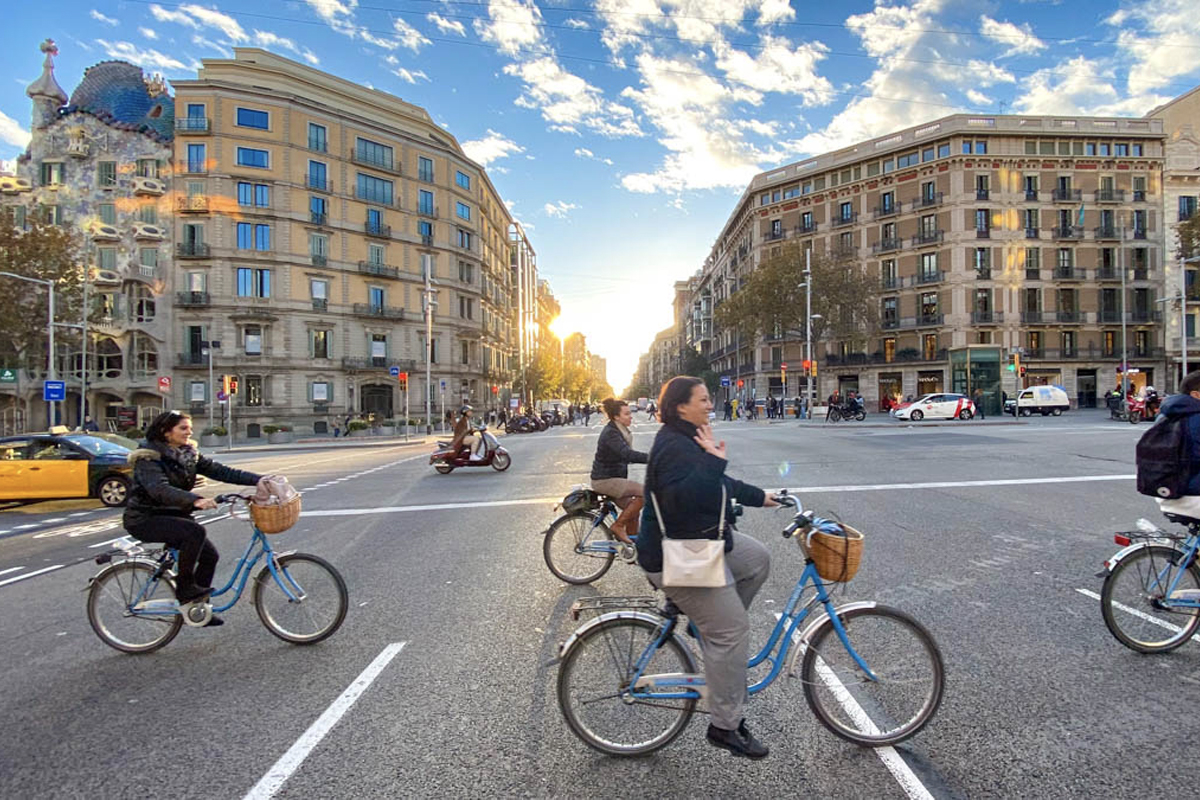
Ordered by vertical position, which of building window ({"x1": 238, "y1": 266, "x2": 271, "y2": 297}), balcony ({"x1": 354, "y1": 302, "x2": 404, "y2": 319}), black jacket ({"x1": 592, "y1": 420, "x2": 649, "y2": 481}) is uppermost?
building window ({"x1": 238, "y1": 266, "x2": 271, "y2": 297})

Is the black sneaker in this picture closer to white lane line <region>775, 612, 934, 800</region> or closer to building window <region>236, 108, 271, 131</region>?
white lane line <region>775, 612, 934, 800</region>

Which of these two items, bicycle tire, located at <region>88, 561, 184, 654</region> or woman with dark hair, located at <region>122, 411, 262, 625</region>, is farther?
bicycle tire, located at <region>88, 561, 184, 654</region>

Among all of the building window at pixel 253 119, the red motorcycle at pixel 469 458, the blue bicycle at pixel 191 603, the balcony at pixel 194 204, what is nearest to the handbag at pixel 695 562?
the blue bicycle at pixel 191 603

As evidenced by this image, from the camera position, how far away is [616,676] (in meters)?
2.88

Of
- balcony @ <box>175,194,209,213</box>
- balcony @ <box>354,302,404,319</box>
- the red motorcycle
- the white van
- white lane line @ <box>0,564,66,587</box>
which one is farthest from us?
balcony @ <box>354,302,404,319</box>

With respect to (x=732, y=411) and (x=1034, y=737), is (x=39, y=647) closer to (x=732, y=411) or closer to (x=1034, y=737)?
(x=1034, y=737)

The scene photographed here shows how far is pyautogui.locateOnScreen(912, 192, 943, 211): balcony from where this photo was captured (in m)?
49.0

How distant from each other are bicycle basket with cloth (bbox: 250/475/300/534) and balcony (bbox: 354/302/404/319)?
143 feet

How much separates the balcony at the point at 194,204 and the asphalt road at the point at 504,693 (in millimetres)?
41260

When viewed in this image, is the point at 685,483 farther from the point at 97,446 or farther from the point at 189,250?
the point at 189,250

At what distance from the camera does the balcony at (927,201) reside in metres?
49.0

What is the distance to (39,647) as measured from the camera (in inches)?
170

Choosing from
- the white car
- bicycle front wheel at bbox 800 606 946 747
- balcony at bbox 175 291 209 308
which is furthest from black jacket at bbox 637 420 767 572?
balcony at bbox 175 291 209 308

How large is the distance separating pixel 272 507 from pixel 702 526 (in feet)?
10.1
